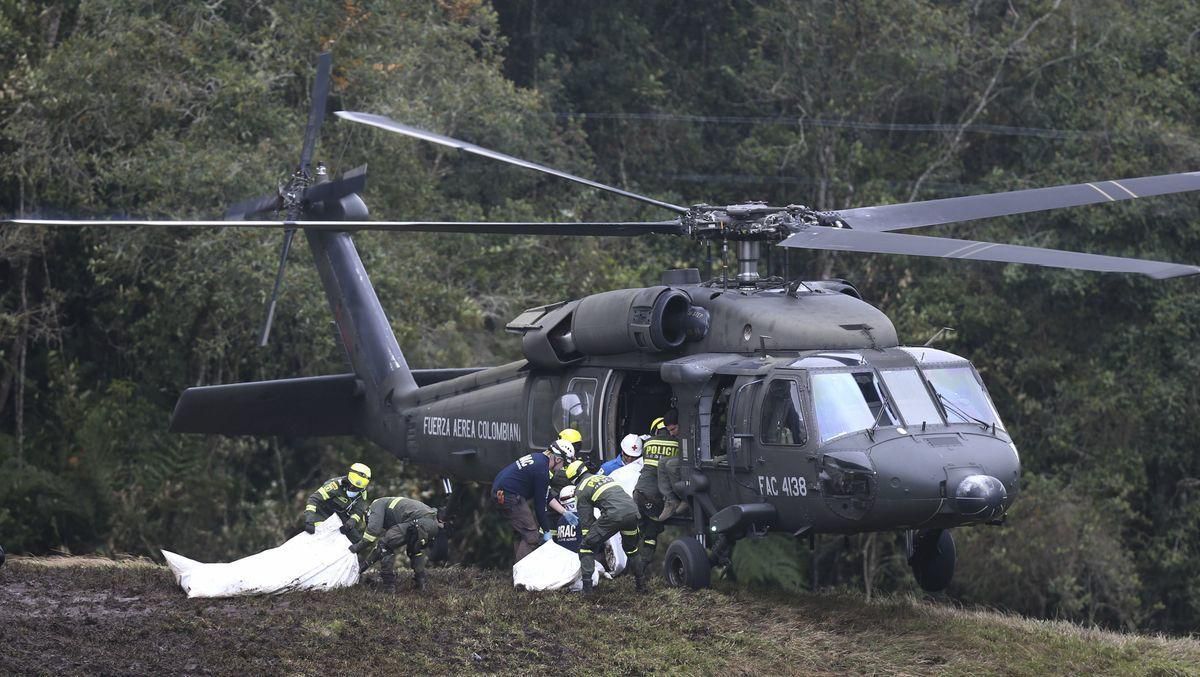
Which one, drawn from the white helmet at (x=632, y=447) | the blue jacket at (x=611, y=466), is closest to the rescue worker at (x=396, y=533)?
the blue jacket at (x=611, y=466)

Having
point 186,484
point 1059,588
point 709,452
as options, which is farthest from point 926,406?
point 186,484

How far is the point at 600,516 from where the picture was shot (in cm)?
1214

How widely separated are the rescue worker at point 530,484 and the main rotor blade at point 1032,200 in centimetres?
325

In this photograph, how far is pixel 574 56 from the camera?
31.4 metres

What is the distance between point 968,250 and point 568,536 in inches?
165

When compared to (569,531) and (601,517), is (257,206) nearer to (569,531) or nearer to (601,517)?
(569,531)

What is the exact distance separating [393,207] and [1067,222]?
1111 cm

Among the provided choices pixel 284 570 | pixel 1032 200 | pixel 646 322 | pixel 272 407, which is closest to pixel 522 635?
pixel 284 570

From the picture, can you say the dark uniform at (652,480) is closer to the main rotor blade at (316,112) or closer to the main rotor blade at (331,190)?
the main rotor blade at (331,190)

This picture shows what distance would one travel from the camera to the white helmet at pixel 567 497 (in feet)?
43.0

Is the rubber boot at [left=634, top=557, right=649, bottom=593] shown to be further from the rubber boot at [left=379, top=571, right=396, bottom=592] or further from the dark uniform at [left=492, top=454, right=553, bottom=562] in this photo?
the rubber boot at [left=379, top=571, right=396, bottom=592]

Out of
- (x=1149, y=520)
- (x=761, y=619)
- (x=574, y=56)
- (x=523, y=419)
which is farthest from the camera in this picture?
(x=574, y=56)

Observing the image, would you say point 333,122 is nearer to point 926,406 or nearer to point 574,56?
point 574,56

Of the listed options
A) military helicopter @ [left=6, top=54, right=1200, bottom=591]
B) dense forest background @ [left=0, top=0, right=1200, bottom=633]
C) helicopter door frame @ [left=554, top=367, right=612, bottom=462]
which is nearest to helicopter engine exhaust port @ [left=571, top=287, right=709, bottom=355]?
military helicopter @ [left=6, top=54, right=1200, bottom=591]
